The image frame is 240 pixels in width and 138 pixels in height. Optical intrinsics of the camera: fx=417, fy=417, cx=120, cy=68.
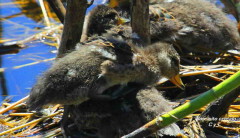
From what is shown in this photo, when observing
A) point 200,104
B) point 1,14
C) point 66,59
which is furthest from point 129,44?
point 1,14

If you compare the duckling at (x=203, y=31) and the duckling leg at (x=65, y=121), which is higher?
the duckling at (x=203, y=31)

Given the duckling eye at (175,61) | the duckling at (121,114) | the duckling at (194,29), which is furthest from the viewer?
the duckling at (194,29)

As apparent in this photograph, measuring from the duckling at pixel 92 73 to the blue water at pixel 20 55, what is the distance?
30 centimetres

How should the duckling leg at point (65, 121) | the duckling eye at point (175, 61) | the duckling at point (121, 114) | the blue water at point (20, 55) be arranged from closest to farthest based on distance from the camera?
the duckling at point (121, 114)
the duckling leg at point (65, 121)
the duckling eye at point (175, 61)
the blue water at point (20, 55)

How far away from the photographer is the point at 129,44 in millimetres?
3498

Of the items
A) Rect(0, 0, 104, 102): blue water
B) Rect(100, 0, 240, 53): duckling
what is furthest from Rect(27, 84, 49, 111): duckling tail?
Rect(100, 0, 240, 53): duckling

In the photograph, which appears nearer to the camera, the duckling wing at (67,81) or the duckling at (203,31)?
the duckling wing at (67,81)

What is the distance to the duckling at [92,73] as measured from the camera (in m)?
3.12

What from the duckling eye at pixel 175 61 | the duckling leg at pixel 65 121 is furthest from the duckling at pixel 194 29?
the duckling leg at pixel 65 121

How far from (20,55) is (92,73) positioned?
6.80 ft

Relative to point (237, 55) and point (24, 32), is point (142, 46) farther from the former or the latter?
point (24, 32)

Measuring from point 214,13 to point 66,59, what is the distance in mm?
2240

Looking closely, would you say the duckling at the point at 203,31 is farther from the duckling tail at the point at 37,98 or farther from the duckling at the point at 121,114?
the duckling tail at the point at 37,98

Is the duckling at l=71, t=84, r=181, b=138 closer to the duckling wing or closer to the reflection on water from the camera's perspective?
the duckling wing
